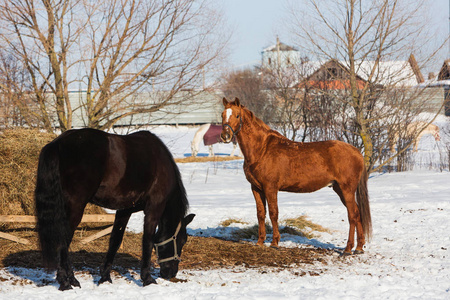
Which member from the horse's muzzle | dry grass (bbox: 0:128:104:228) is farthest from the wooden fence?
the horse's muzzle

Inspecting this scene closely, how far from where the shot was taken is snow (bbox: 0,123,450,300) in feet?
15.2

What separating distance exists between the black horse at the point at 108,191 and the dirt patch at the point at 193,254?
91cm

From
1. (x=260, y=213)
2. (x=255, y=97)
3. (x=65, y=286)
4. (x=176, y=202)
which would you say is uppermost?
(x=255, y=97)

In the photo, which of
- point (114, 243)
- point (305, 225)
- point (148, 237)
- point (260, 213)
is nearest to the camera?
point (148, 237)

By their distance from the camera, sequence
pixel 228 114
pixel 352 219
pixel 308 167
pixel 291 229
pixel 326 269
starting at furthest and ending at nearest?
pixel 291 229, pixel 352 219, pixel 308 167, pixel 228 114, pixel 326 269

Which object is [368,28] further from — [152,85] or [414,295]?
[414,295]

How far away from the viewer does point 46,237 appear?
4395mm

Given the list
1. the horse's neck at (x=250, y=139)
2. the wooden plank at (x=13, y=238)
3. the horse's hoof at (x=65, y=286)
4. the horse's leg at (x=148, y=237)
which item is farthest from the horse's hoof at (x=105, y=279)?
the horse's neck at (x=250, y=139)

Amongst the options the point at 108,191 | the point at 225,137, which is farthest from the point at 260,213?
the point at 108,191

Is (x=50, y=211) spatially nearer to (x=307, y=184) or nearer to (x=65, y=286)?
(x=65, y=286)

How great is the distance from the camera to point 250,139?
6.93m

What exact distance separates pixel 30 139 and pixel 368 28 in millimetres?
8620

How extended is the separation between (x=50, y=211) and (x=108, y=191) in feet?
1.75

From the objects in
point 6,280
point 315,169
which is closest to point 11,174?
point 6,280
